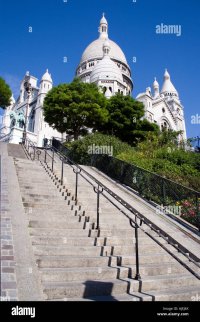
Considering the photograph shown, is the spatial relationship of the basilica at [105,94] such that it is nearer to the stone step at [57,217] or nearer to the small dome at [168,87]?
the small dome at [168,87]

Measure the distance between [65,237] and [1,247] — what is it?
6.09 feet

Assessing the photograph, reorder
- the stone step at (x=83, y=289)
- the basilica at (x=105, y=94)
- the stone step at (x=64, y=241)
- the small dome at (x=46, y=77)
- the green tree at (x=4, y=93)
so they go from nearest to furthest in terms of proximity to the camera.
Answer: the stone step at (x=83, y=289), the stone step at (x=64, y=241), the green tree at (x=4, y=93), the basilica at (x=105, y=94), the small dome at (x=46, y=77)

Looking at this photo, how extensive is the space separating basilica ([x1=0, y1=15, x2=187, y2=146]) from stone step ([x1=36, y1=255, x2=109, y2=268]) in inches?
1477

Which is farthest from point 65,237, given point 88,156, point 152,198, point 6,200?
point 88,156

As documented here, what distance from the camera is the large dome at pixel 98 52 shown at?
7944 cm

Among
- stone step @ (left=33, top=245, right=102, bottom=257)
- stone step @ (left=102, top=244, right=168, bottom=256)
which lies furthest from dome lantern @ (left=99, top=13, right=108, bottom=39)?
stone step @ (left=33, top=245, right=102, bottom=257)

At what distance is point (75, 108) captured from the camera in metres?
27.2

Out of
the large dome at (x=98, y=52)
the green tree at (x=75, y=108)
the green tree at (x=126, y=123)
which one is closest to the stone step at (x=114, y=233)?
the green tree at (x=75, y=108)

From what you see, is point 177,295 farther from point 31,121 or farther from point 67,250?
point 31,121

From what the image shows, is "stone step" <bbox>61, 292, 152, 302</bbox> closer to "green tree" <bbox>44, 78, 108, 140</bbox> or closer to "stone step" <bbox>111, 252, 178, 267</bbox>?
"stone step" <bbox>111, 252, 178, 267</bbox>

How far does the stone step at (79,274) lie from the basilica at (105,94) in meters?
37.9

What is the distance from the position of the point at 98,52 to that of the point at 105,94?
31474 mm

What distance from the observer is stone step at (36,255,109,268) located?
232 inches
